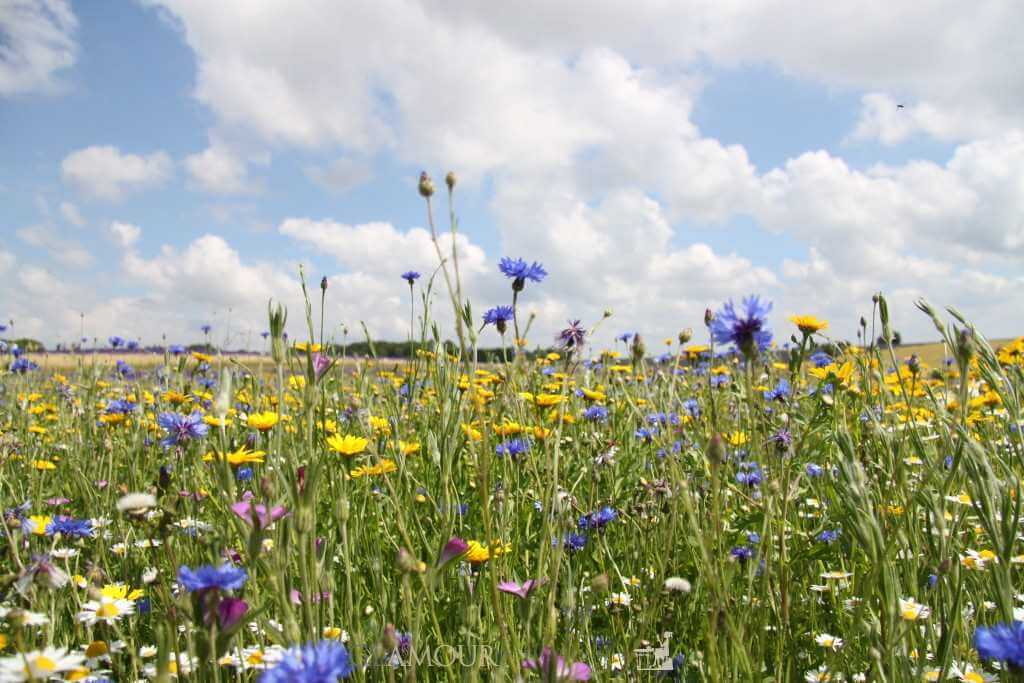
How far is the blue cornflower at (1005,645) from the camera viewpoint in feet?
3.22

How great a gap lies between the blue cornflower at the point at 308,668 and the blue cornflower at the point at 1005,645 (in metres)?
0.93

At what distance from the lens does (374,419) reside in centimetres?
291

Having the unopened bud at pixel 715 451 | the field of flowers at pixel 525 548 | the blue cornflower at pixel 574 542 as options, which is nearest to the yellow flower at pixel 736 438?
the field of flowers at pixel 525 548

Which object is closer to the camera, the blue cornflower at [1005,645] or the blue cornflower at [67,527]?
the blue cornflower at [1005,645]

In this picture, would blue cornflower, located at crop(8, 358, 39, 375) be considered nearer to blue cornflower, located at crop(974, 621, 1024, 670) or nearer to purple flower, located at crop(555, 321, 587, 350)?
purple flower, located at crop(555, 321, 587, 350)

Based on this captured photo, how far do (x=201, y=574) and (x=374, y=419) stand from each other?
75.6 inches

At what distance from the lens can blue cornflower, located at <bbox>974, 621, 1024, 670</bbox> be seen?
3.22 feet

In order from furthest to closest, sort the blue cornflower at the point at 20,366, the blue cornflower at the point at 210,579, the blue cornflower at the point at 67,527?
1. the blue cornflower at the point at 20,366
2. the blue cornflower at the point at 67,527
3. the blue cornflower at the point at 210,579

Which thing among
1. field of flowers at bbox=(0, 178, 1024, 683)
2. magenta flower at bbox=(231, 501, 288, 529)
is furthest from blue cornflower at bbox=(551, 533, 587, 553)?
magenta flower at bbox=(231, 501, 288, 529)

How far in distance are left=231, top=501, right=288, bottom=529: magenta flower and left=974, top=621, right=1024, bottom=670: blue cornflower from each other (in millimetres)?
1092

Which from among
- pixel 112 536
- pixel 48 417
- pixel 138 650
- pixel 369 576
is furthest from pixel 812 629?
pixel 48 417

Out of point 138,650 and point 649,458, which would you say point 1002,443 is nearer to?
point 649,458

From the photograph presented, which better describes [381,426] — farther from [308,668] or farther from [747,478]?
[308,668]

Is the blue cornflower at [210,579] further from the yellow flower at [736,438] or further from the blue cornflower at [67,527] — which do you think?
the yellow flower at [736,438]
